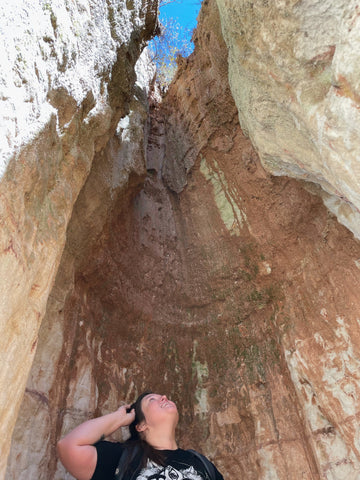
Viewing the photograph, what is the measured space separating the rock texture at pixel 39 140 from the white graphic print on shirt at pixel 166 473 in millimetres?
939

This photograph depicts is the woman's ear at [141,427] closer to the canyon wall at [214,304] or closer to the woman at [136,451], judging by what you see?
the woman at [136,451]

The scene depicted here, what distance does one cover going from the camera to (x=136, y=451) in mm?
2488

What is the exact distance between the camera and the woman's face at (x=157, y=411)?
2648 millimetres

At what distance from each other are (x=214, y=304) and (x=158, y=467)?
→ 1612 millimetres

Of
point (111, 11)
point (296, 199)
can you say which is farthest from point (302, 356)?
point (111, 11)

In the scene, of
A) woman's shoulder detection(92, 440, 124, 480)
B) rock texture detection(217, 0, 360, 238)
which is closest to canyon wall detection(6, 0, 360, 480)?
rock texture detection(217, 0, 360, 238)

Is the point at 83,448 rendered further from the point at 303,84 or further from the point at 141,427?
the point at 303,84

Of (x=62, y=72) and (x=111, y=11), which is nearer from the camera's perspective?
(x=62, y=72)

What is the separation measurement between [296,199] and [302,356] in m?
1.20

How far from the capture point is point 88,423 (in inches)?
99.1

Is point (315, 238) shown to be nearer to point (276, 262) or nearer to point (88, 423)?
point (276, 262)

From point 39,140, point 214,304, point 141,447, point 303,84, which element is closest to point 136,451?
point 141,447

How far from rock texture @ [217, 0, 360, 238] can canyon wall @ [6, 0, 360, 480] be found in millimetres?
48

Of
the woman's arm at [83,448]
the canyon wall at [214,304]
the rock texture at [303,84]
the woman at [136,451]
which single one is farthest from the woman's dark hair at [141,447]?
the rock texture at [303,84]
